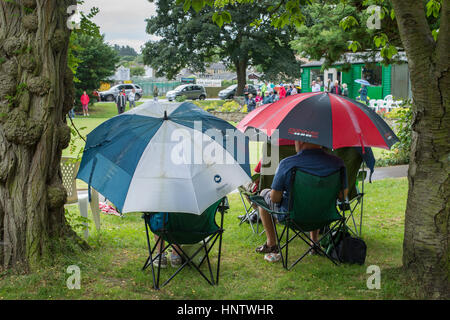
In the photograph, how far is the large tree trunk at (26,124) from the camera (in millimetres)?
4152

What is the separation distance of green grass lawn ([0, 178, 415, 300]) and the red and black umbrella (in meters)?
1.22

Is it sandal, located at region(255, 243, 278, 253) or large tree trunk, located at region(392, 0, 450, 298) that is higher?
large tree trunk, located at region(392, 0, 450, 298)

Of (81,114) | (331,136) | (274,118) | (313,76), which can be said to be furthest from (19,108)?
(313,76)

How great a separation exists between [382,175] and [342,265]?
6.29 metres

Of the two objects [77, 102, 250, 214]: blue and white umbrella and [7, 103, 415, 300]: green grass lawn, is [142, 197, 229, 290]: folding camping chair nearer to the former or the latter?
[7, 103, 415, 300]: green grass lawn

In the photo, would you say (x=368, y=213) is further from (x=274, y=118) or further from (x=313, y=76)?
(x=313, y=76)

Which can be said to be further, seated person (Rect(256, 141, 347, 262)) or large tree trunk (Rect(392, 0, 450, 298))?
seated person (Rect(256, 141, 347, 262))

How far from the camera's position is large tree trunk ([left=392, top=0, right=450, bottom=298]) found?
3977mm

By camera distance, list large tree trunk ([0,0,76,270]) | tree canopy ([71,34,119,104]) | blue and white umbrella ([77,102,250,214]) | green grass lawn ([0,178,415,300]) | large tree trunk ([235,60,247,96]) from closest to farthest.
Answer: blue and white umbrella ([77,102,250,214]) < green grass lawn ([0,178,415,300]) < large tree trunk ([0,0,76,270]) < tree canopy ([71,34,119,104]) < large tree trunk ([235,60,247,96])

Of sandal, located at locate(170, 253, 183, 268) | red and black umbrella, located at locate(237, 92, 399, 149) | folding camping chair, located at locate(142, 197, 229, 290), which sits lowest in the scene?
sandal, located at locate(170, 253, 183, 268)

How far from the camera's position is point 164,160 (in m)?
4.01

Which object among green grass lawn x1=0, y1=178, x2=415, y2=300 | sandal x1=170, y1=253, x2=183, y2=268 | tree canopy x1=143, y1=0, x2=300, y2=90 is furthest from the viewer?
tree canopy x1=143, y1=0, x2=300, y2=90

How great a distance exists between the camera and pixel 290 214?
4.71 m

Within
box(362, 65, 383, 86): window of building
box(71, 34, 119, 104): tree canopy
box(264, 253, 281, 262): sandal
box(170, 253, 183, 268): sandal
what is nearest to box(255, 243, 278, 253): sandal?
box(264, 253, 281, 262): sandal
